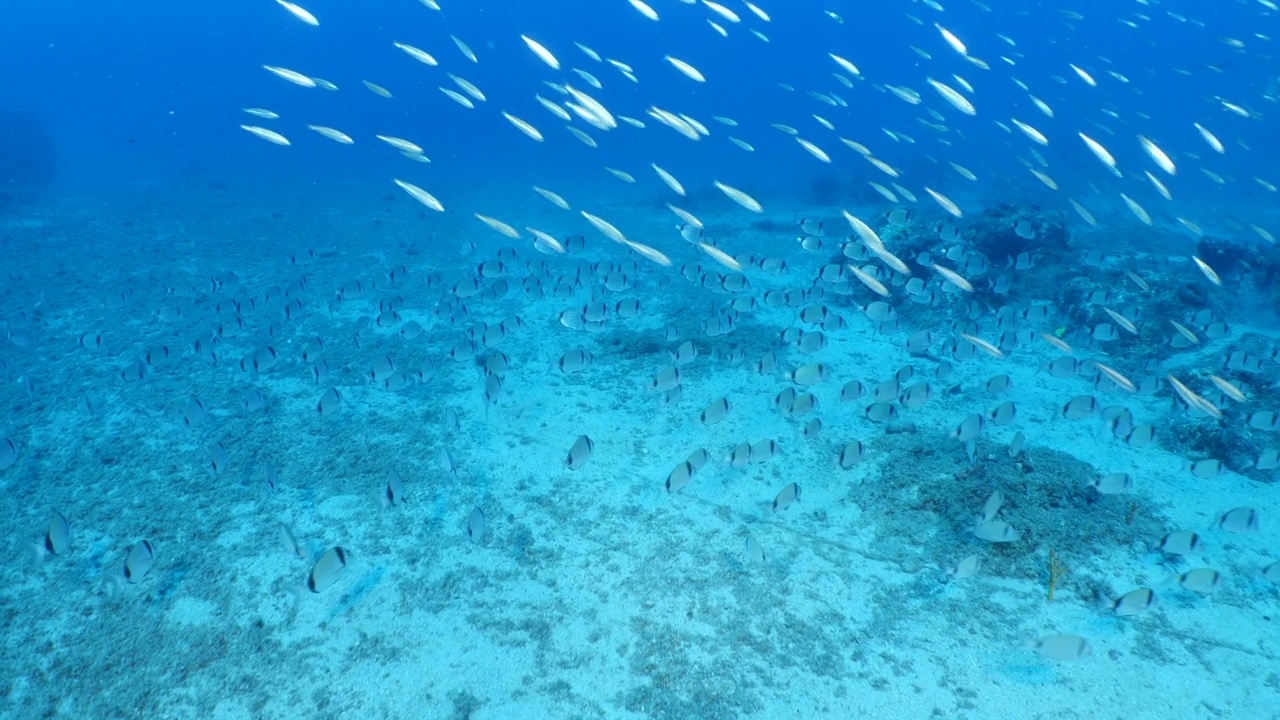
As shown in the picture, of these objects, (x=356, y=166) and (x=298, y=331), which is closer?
(x=298, y=331)

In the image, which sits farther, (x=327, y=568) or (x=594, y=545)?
(x=594, y=545)

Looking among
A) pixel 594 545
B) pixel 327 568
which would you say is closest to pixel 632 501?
pixel 594 545

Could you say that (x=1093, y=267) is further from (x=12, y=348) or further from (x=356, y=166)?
(x=356, y=166)

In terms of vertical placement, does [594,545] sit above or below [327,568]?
below

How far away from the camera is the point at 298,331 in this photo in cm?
1126

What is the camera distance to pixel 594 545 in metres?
6.14

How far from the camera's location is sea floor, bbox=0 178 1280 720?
4652 millimetres

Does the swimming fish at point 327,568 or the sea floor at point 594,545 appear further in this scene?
the sea floor at point 594,545

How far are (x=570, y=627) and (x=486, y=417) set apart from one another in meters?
3.89

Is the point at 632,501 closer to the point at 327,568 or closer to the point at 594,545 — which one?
the point at 594,545

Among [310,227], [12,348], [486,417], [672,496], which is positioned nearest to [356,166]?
[310,227]

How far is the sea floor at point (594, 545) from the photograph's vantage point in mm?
4652

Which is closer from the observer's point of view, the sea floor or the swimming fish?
the swimming fish

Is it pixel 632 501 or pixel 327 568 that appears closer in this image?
pixel 327 568
